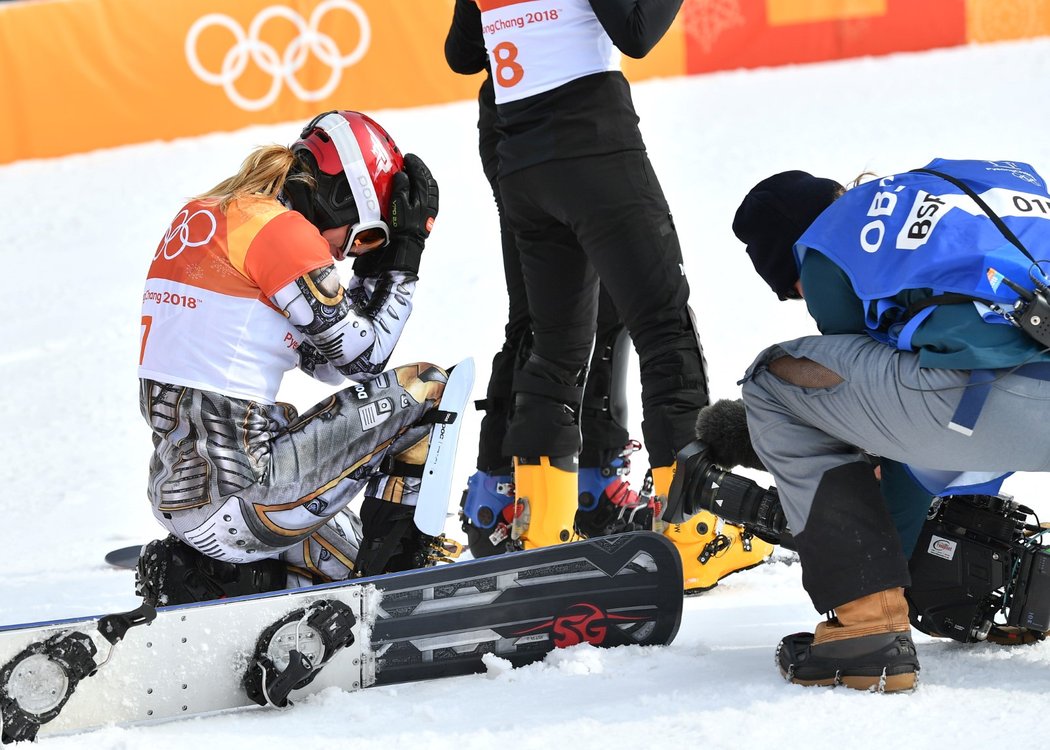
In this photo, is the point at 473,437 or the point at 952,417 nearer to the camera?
the point at 952,417

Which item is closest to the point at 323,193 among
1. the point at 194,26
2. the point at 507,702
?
the point at 507,702

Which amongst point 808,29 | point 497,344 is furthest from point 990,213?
point 808,29

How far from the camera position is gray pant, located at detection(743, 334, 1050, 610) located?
2303 millimetres

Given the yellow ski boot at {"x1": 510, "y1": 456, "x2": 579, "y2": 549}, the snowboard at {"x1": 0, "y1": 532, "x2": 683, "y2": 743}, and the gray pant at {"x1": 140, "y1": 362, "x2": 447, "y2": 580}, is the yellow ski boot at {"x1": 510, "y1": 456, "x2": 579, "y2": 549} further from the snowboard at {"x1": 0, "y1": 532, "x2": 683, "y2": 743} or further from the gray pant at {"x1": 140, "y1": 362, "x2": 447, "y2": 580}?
the snowboard at {"x1": 0, "y1": 532, "x2": 683, "y2": 743}

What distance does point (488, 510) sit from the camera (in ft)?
12.1

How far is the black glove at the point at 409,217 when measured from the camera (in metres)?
3.37

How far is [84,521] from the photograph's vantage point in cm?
510

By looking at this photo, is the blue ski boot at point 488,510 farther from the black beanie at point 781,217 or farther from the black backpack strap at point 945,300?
the black backpack strap at point 945,300

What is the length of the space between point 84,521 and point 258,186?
251cm

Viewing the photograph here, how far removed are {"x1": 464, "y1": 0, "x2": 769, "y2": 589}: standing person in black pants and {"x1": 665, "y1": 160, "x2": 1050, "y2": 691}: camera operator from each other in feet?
2.04

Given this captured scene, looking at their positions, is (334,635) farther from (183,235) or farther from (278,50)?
(278,50)

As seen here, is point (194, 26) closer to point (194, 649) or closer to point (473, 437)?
point (473, 437)

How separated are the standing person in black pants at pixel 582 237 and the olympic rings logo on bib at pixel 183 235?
2.69 ft

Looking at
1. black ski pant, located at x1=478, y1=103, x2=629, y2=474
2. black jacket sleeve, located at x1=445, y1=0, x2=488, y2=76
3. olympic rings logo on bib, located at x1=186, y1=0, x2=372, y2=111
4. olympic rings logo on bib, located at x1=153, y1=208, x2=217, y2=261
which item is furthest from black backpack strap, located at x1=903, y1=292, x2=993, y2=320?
olympic rings logo on bib, located at x1=186, y1=0, x2=372, y2=111
